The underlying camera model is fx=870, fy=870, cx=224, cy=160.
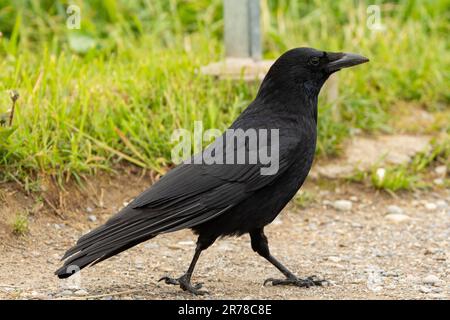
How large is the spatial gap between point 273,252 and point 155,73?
1.81 m

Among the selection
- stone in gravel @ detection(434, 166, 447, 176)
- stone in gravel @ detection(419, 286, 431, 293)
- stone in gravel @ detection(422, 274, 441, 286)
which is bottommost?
stone in gravel @ detection(422, 274, 441, 286)

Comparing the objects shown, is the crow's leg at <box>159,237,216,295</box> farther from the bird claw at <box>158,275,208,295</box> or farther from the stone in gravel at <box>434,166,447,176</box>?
the stone in gravel at <box>434,166,447,176</box>

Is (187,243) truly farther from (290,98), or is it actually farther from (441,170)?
(441,170)

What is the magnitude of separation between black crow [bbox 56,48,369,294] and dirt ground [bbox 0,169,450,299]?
0.23 meters

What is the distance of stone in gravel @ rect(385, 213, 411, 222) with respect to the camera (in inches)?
237

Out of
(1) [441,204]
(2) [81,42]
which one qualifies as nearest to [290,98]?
(1) [441,204]

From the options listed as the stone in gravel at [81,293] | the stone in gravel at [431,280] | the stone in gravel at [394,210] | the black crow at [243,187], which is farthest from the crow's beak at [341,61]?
the stone in gravel at [81,293]

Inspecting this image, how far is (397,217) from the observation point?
6.05m

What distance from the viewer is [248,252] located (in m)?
5.44

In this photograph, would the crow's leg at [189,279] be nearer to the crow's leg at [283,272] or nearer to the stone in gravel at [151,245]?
the crow's leg at [283,272]

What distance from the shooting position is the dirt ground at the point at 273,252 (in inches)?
179

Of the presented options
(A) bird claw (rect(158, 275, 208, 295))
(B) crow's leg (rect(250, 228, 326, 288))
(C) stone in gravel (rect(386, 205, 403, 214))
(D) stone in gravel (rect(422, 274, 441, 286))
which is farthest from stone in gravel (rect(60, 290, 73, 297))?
(C) stone in gravel (rect(386, 205, 403, 214))

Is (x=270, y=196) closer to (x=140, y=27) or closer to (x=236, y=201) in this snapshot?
(x=236, y=201)

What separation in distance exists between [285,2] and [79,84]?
3.10m
